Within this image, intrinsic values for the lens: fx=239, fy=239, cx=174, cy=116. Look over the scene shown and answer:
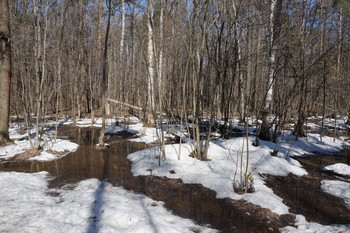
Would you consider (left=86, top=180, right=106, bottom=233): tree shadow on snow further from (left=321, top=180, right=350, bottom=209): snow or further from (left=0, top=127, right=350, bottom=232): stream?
(left=321, top=180, right=350, bottom=209): snow

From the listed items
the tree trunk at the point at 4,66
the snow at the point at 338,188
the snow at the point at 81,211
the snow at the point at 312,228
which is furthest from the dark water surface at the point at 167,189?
the tree trunk at the point at 4,66

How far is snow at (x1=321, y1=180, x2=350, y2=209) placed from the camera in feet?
15.4

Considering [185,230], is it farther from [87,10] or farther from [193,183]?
[87,10]

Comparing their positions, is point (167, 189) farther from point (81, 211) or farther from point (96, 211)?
point (81, 211)

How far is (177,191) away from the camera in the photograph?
16.2 ft

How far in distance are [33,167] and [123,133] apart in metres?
6.25

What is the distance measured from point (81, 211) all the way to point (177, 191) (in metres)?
1.96

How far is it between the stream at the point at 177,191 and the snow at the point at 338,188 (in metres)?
0.46

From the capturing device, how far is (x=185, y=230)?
337 cm

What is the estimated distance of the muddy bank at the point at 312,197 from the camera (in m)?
3.96

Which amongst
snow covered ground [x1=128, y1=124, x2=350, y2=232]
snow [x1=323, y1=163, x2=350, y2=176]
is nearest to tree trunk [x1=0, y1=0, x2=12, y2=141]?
→ snow covered ground [x1=128, y1=124, x2=350, y2=232]

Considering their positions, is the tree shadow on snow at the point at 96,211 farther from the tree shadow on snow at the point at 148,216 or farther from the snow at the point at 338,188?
the snow at the point at 338,188

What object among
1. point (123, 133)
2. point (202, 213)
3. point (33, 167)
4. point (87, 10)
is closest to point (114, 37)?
point (87, 10)

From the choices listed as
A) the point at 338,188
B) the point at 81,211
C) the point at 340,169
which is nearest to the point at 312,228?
the point at 338,188
